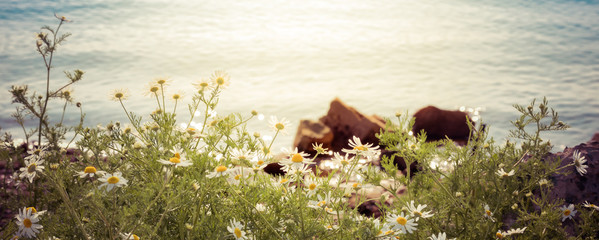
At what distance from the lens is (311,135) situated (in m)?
5.29

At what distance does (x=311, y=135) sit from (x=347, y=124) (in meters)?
0.49

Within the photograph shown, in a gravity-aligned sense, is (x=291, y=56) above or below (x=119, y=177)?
below

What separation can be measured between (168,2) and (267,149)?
1457 centimetres

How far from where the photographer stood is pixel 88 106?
A: 294 inches

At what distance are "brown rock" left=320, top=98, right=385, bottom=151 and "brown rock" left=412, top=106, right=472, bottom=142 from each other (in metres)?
0.49

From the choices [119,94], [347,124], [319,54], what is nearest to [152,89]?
[119,94]

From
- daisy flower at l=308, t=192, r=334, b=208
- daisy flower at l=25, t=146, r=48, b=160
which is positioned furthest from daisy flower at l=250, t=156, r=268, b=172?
daisy flower at l=25, t=146, r=48, b=160

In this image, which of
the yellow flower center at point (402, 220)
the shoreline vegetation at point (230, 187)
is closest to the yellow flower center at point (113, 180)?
the shoreline vegetation at point (230, 187)

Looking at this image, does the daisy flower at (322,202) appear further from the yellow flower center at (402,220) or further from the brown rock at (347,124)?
the brown rock at (347,124)

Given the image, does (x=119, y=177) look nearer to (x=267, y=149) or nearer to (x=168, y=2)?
(x=267, y=149)

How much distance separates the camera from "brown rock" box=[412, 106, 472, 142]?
5.94m

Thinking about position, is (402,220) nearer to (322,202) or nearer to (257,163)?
(322,202)

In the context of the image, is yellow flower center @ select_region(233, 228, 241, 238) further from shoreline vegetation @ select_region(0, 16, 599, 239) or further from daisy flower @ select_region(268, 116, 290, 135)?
daisy flower @ select_region(268, 116, 290, 135)

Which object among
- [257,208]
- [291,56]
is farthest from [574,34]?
[257,208]
